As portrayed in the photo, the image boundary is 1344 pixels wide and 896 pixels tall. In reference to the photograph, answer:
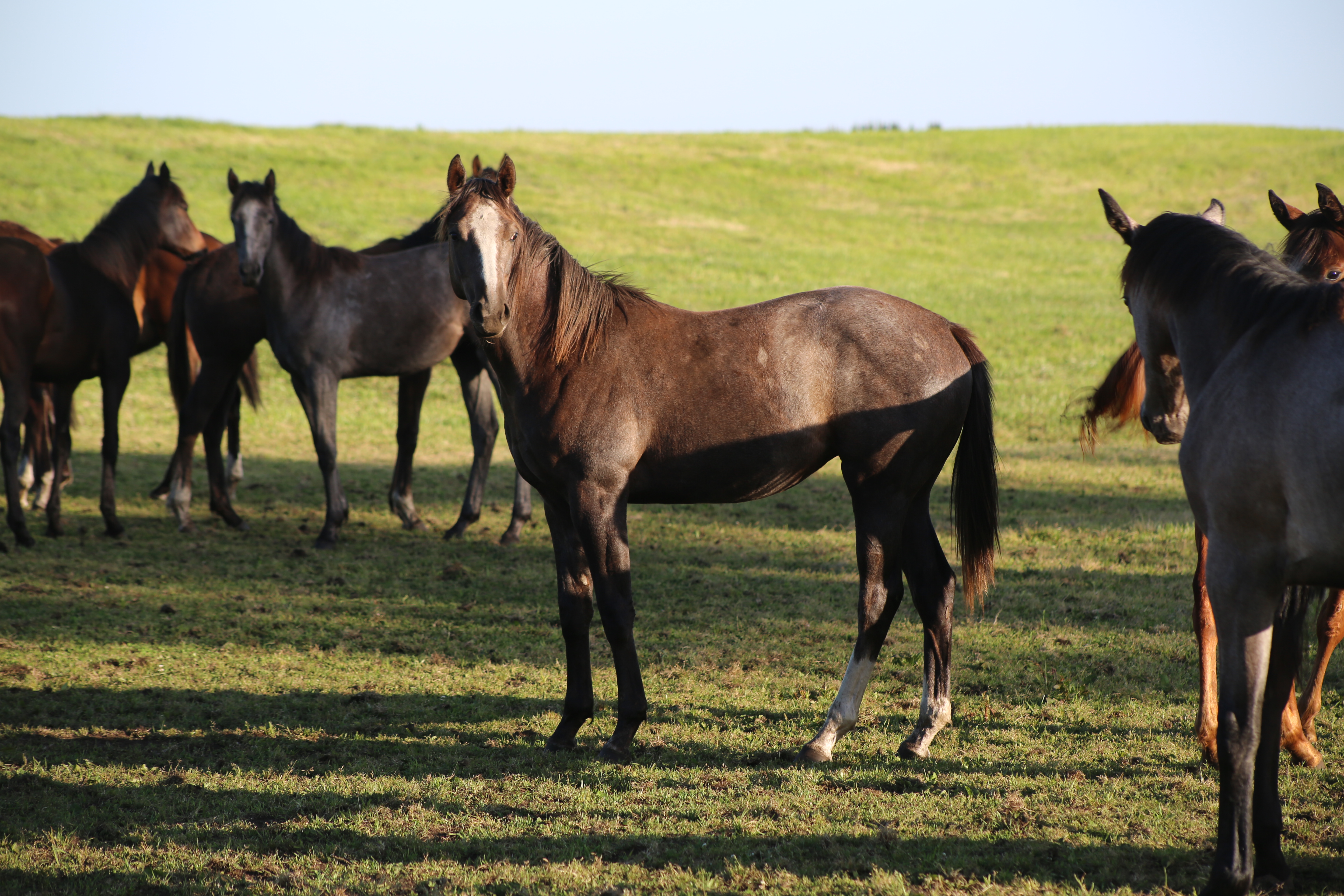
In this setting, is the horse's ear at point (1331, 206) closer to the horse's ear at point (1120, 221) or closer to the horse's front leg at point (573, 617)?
the horse's ear at point (1120, 221)

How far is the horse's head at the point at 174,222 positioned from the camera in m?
9.33

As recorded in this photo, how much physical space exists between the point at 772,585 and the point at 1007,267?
21983 millimetres

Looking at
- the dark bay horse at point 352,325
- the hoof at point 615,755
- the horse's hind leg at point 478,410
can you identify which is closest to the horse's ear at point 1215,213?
the hoof at point 615,755

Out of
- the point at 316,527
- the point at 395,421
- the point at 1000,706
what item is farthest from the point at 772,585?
the point at 395,421

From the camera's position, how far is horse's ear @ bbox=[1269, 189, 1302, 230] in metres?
4.51

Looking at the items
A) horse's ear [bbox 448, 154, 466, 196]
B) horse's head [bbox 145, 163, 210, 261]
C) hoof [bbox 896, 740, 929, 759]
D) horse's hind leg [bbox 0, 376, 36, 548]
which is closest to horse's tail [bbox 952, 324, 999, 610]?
hoof [bbox 896, 740, 929, 759]

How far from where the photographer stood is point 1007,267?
2684 centimetres

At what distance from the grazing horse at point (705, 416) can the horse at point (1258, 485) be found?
1254mm

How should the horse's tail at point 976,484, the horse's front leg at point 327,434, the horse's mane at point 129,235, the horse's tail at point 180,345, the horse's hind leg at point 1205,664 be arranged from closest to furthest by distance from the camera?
the horse's hind leg at point 1205,664, the horse's tail at point 976,484, the horse's front leg at point 327,434, the horse's mane at point 129,235, the horse's tail at point 180,345


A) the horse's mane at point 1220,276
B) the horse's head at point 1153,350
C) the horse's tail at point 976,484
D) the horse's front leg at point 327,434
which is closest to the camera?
the horse's mane at point 1220,276

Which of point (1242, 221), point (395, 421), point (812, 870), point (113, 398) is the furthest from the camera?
point (1242, 221)

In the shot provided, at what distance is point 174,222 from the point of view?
30.8ft

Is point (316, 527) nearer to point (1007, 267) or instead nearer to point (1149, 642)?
point (1149, 642)

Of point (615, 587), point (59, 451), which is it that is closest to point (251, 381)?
point (59, 451)
